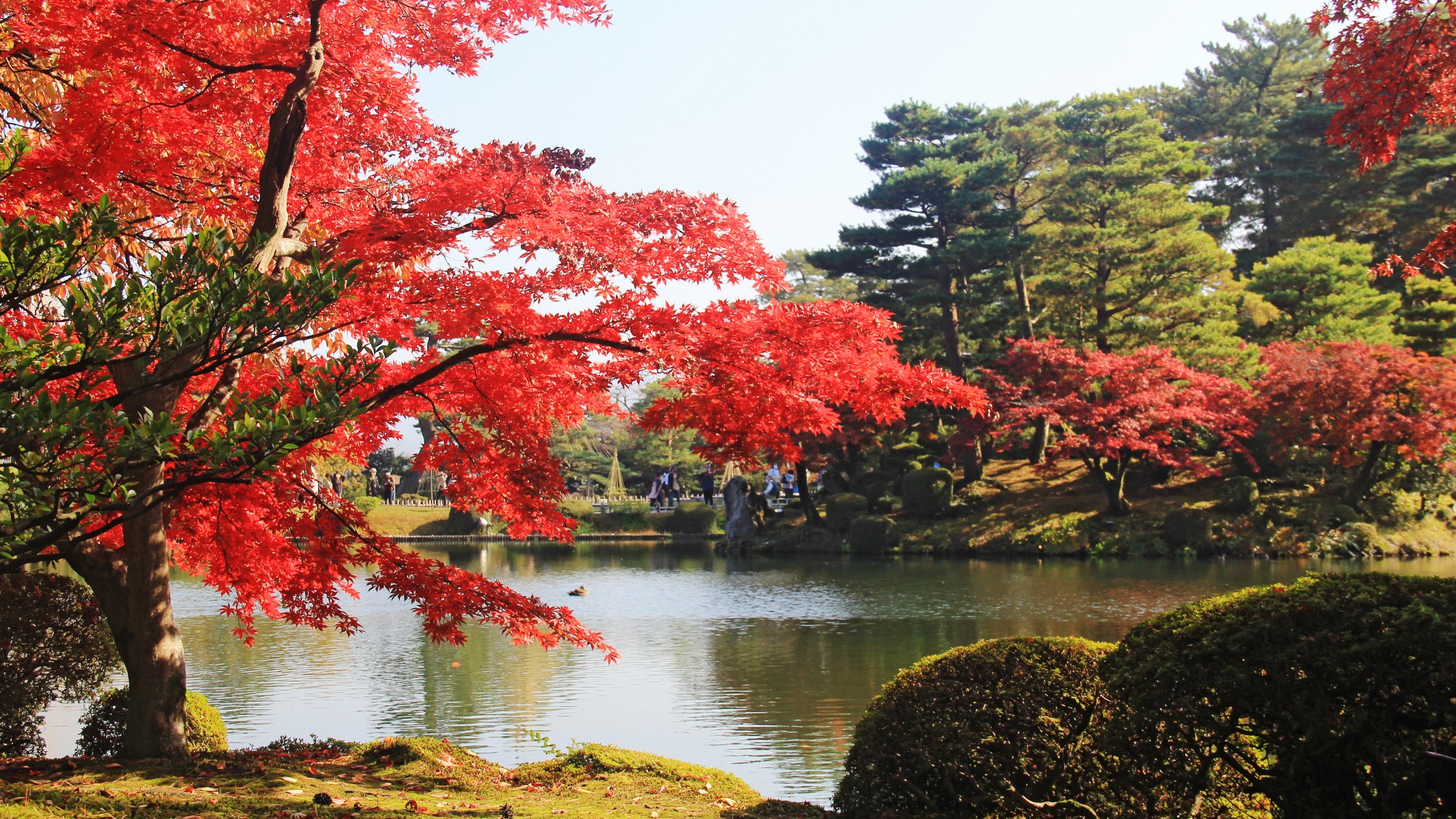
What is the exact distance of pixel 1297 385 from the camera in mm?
20266

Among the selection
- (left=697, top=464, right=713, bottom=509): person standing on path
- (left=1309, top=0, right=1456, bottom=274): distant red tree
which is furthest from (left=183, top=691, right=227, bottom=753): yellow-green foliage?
(left=697, top=464, right=713, bottom=509): person standing on path

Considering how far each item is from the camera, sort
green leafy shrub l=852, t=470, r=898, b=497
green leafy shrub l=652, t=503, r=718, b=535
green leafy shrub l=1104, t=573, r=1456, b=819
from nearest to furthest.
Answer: green leafy shrub l=1104, t=573, r=1456, b=819 → green leafy shrub l=852, t=470, r=898, b=497 → green leafy shrub l=652, t=503, r=718, b=535

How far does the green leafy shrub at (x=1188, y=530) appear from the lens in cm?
2072

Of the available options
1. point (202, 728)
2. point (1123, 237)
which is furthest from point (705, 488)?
point (202, 728)

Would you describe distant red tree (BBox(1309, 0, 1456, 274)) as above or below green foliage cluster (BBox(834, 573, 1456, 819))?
above

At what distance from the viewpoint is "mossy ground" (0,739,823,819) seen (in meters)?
4.00

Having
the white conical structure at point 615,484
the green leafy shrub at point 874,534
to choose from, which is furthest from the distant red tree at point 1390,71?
the white conical structure at point 615,484

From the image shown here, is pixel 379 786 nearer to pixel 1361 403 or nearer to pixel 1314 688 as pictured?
pixel 1314 688

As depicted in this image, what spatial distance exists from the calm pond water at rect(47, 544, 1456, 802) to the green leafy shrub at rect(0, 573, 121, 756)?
1.96 m

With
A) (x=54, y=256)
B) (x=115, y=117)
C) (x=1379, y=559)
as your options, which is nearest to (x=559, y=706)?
(x=115, y=117)

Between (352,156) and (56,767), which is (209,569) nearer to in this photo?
(56,767)

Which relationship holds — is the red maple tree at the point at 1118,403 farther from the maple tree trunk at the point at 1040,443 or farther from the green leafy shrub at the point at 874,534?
the green leafy shrub at the point at 874,534

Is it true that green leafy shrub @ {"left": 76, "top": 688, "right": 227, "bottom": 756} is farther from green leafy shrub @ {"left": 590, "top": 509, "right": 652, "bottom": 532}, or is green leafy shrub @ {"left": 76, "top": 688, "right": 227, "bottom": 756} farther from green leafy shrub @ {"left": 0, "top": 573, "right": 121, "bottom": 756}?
green leafy shrub @ {"left": 590, "top": 509, "right": 652, "bottom": 532}

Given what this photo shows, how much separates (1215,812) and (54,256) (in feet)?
13.5
